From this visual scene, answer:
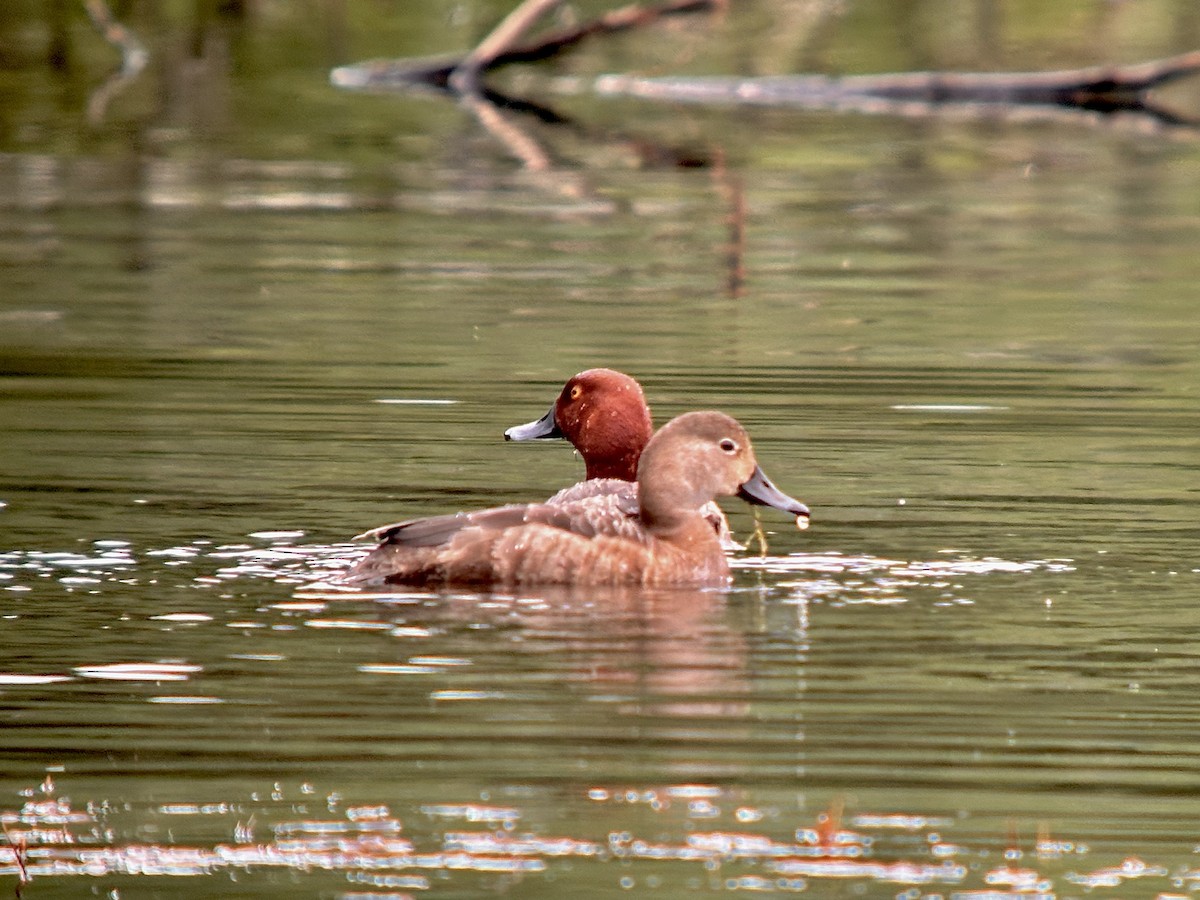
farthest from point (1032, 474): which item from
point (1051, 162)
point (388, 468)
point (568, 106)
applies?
point (568, 106)

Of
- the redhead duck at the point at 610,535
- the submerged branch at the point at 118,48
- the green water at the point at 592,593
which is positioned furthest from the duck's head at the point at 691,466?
the submerged branch at the point at 118,48

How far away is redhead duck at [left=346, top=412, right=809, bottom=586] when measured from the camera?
8.55 m

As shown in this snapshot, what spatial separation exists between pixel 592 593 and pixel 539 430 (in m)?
2.16

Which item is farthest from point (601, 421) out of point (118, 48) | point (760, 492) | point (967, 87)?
point (118, 48)

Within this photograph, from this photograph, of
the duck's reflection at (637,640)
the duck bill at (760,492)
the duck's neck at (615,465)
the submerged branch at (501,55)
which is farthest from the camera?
the submerged branch at (501,55)

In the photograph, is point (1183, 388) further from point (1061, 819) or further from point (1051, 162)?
point (1051, 162)

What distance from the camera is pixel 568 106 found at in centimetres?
2980

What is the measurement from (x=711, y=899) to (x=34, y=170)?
19.8 metres

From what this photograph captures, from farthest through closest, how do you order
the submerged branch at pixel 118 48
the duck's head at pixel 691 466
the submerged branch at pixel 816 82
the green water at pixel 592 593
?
the submerged branch at pixel 118 48 → the submerged branch at pixel 816 82 → the duck's head at pixel 691 466 → the green water at pixel 592 593

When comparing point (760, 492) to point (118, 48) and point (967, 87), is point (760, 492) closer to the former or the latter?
point (967, 87)

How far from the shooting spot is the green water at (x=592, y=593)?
19.0 feet

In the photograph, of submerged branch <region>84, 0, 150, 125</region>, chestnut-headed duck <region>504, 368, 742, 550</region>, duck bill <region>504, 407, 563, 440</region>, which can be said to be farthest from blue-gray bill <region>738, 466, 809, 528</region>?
submerged branch <region>84, 0, 150, 125</region>

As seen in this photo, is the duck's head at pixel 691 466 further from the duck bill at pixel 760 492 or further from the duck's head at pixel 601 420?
the duck's head at pixel 601 420

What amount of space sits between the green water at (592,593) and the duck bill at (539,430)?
9.3 inches
